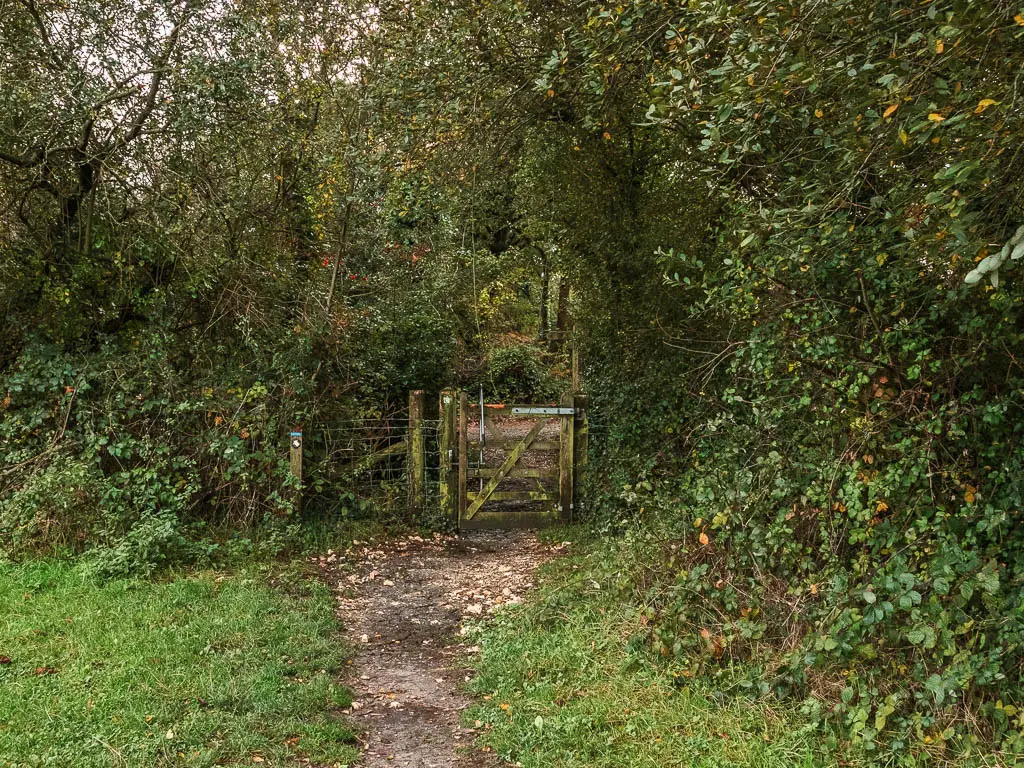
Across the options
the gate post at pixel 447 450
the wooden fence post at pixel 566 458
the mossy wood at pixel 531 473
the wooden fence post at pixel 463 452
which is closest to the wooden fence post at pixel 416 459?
the gate post at pixel 447 450

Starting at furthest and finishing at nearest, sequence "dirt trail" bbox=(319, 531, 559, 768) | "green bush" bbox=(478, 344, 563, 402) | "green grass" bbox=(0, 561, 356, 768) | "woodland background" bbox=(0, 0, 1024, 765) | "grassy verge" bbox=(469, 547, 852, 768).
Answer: "green bush" bbox=(478, 344, 563, 402), "dirt trail" bbox=(319, 531, 559, 768), "green grass" bbox=(0, 561, 356, 768), "grassy verge" bbox=(469, 547, 852, 768), "woodland background" bbox=(0, 0, 1024, 765)

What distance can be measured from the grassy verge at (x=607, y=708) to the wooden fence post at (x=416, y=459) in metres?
3.88

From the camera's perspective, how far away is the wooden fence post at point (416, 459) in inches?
395

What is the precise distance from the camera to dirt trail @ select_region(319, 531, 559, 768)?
479cm

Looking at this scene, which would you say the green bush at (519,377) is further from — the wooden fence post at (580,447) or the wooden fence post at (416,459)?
the wooden fence post at (416,459)

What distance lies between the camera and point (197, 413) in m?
8.78

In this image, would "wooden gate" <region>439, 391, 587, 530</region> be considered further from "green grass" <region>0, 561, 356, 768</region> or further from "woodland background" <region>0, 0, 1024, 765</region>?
"green grass" <region>0, 561, 356, 768</region>

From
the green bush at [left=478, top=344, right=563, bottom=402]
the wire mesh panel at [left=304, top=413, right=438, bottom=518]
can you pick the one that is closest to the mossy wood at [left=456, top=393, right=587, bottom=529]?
the wire mesh panel at [left=304, top=413, right=438, bottom=518]

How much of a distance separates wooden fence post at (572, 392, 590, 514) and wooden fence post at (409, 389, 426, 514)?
2204mm

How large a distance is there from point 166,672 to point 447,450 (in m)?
5.24

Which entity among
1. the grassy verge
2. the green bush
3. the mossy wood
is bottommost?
the grassy verge

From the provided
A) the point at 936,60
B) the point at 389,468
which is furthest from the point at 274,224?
the point at 936,60

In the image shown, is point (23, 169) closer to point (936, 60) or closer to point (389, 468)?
point (389, 468)

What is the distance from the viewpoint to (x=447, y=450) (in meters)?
10.1
